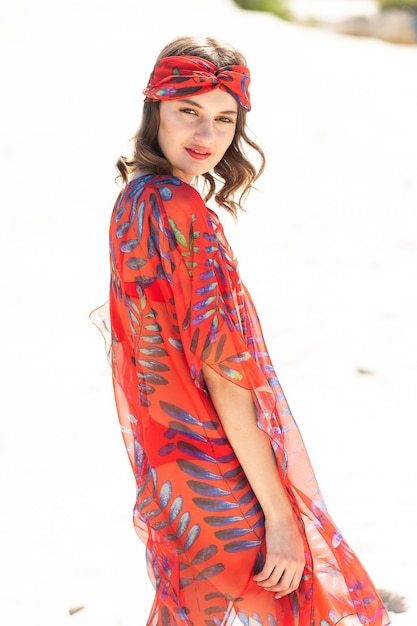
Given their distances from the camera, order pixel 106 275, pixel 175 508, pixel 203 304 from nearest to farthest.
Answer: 1. pixel 203 304
2. pixel 175 508
3. pixel 106 275

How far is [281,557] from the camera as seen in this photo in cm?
188

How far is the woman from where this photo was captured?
71.7 inches

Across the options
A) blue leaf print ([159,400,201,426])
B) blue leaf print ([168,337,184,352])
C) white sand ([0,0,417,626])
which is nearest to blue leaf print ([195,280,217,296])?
blue leaf print ([168,337,184,352])

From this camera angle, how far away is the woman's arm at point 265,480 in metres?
1.83

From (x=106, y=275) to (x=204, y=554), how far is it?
568 cm

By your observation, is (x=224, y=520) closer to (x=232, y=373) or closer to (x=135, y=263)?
(x=232, y=373)

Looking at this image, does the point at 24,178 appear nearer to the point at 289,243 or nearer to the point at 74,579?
the point at 289,243

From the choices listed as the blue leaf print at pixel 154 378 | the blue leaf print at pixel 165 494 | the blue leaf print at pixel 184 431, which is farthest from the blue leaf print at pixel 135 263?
the blue leaf print at pixel 165 494

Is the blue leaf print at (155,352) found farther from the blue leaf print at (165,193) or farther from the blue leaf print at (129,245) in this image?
the blue leaf print at (165,193)

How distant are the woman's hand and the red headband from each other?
945 mm

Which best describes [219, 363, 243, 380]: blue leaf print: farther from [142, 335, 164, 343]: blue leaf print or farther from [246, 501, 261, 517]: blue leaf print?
[246, 501, 261, 517]: blue leaf print

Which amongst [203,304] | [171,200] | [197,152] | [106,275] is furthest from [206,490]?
[106,275]

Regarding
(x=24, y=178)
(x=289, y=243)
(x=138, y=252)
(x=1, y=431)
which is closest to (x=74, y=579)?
(x=1, y=431)

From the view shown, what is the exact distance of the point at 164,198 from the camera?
1.82 m
